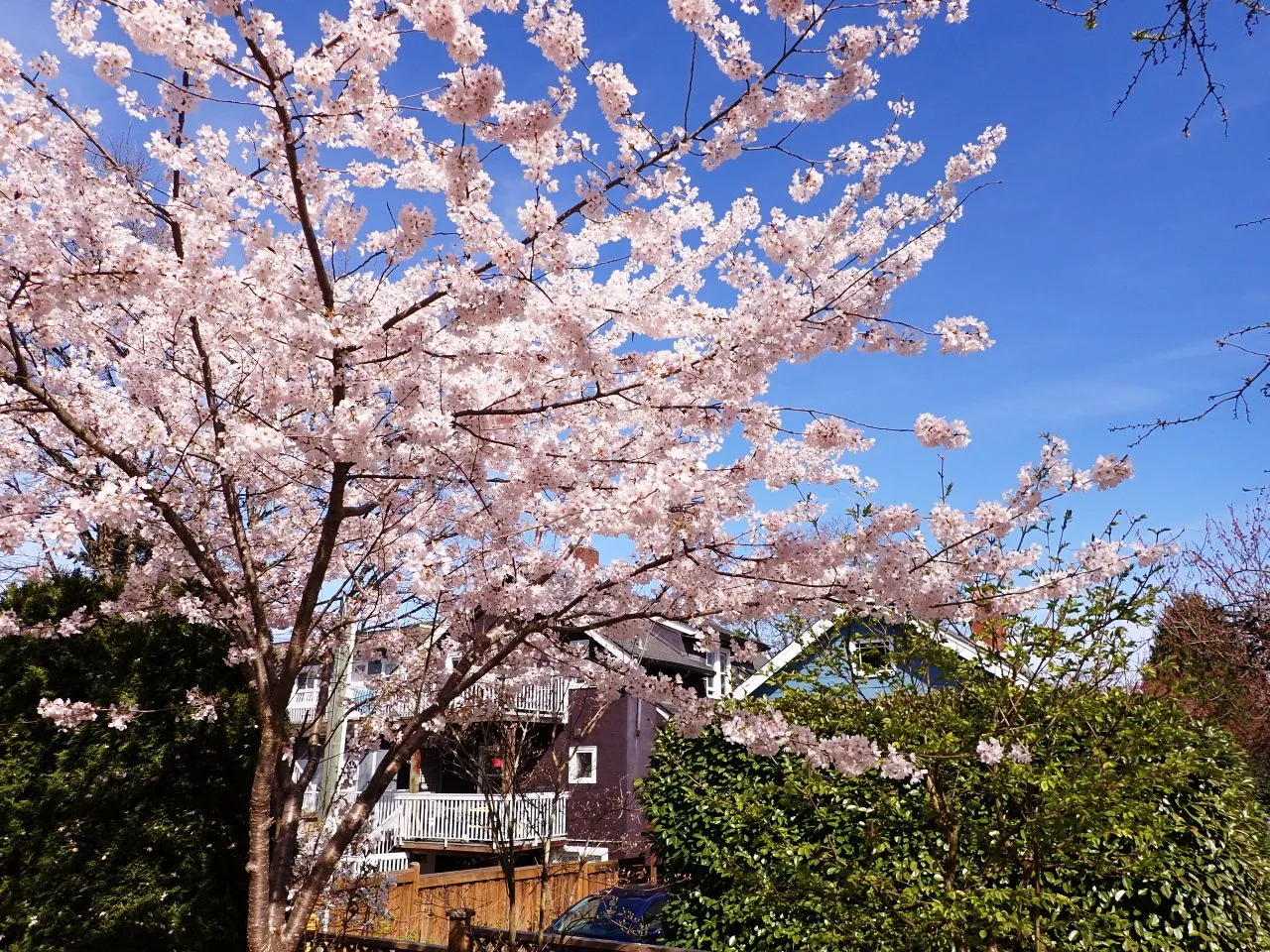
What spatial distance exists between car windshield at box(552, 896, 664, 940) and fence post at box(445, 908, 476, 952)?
5.88ft

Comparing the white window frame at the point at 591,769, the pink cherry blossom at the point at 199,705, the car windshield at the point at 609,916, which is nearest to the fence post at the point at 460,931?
the car windshield at the point at 609,916

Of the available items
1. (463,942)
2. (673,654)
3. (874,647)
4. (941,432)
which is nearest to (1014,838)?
(874,647)

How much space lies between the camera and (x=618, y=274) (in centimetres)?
497

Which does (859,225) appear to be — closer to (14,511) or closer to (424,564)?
(424,564)

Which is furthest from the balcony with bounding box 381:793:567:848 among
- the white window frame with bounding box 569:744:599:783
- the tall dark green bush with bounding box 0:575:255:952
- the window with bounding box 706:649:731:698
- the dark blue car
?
the tall dark green bush with bounding box 0:575:255:952

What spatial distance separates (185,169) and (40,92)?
0.74 metres

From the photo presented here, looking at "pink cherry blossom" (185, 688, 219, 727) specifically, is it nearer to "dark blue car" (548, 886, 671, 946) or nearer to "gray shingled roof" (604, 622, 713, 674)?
"dark blue car" (548, 886, 671, 946)

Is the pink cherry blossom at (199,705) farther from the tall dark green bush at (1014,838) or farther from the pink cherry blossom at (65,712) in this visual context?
the tall dark green bush at (1014,838)

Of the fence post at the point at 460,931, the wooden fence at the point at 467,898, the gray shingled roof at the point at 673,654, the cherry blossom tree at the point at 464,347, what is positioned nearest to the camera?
the cherry blossom tree at the point at 464,347

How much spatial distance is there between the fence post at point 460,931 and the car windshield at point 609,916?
1.79 metres

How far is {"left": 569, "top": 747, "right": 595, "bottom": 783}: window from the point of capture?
1972cm

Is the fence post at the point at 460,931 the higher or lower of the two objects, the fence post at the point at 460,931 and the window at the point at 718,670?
the lower

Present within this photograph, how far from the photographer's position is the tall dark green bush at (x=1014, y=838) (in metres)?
4.43

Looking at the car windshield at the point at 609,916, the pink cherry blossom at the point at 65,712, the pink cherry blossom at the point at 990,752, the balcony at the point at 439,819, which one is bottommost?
the balcony at the point at 439,819
